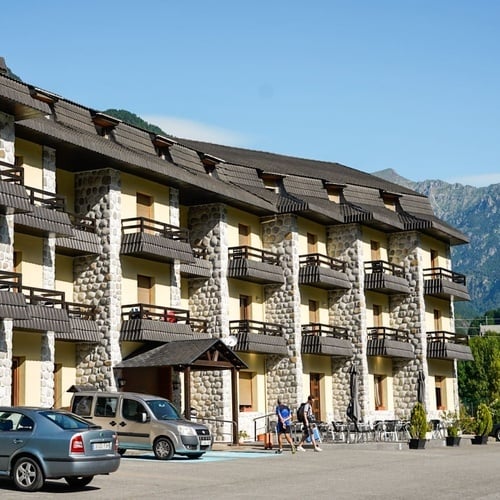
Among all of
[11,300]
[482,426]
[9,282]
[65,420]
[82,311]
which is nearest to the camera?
[65,420]

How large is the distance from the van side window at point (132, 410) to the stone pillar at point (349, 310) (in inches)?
878

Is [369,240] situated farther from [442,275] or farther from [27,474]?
[27,474]

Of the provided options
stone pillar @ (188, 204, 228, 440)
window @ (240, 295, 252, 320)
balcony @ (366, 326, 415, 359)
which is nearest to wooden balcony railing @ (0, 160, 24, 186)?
stone pillar @ (188, 204, 228, 440)

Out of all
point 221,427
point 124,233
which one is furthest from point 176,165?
point 221,427

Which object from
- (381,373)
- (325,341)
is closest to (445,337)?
(381,373)

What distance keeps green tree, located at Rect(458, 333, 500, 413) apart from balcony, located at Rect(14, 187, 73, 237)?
2653 inches

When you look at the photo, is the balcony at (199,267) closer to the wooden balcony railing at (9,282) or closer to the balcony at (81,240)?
the balcony at (81,240)

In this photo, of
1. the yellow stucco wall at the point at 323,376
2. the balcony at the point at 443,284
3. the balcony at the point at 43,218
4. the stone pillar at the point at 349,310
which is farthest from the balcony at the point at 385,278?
the balcony at the point at 43,218

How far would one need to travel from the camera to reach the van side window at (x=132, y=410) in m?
27.4

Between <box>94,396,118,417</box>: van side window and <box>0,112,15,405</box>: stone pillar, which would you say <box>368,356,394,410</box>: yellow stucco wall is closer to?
<box>94,396,118,417</box>: van side window

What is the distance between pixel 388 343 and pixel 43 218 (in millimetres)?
24650

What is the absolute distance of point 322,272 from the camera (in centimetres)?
4647

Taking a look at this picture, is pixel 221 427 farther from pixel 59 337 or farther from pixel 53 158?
pixel 53 158

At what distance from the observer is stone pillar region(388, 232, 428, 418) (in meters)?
52.9
